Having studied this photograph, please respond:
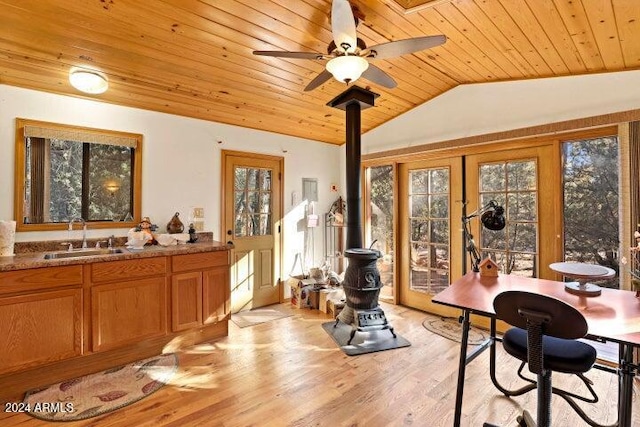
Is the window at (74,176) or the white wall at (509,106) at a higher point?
the white wall at (509,106)

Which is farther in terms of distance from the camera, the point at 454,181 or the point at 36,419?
the point at 454,181

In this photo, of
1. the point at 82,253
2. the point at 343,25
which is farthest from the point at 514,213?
the point at 82,253

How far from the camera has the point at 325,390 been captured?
2281 mm

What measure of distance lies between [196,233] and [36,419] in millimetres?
1880

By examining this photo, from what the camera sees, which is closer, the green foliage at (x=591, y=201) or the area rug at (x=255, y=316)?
the green foliage at (x=591, y=201)

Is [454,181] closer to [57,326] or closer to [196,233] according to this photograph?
[196,233]

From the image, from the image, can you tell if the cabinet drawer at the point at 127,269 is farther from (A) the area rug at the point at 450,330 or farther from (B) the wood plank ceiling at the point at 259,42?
(A) the area rug at the point at 450,330

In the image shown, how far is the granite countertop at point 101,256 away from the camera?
2158 millimetres

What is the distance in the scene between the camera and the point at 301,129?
423 centimetres

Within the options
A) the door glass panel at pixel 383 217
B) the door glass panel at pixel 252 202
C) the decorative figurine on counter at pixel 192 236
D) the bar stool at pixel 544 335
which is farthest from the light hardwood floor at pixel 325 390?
the door glass panel at pixel 252 202

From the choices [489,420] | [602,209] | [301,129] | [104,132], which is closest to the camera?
[489,420]

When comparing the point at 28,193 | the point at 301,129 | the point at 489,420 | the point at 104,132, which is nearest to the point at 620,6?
the point at 489,420

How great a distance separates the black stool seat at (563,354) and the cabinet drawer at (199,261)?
2.43 m

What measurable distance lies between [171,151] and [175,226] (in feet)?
2.62
